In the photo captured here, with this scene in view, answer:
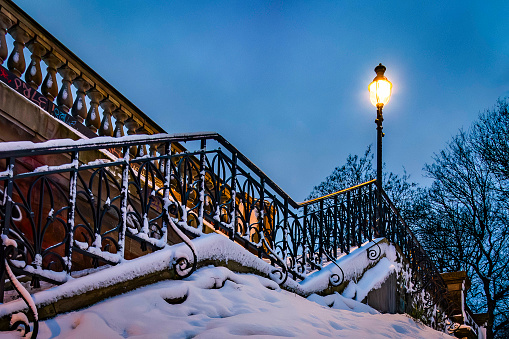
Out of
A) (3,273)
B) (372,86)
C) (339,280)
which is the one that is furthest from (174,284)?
(372,86)

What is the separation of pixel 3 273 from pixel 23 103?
292 cm

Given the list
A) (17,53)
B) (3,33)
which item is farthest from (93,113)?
(3,33)

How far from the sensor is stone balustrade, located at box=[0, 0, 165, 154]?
642cm

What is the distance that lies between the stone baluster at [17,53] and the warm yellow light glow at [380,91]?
7.03m

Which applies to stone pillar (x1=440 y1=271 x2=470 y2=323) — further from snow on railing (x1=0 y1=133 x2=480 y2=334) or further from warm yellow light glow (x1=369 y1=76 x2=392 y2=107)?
warm yellow light glow (x1=369 y1=76 x2=392 y2=107)

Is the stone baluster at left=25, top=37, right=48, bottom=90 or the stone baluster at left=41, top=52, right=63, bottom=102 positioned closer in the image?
the stone baluster at left=25, top=37, right=48, bottom=90

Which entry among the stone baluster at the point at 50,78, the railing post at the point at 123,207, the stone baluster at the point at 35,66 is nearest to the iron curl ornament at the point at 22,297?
the railing post at the point at 123,207

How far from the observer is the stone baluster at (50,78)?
22.3ft

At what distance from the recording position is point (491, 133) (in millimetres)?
19547

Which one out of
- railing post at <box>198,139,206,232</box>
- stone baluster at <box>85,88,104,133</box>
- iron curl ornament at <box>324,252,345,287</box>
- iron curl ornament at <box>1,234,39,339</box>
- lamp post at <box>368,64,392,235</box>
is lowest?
iron curl ornament at <box>1,234,39,339</box>

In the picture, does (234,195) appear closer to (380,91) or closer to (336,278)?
(336,278)

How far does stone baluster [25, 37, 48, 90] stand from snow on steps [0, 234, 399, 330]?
310cm

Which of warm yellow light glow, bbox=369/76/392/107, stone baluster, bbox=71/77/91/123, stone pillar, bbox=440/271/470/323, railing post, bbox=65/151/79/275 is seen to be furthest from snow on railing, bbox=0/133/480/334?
stone pillar, bbox=440/271/470/323

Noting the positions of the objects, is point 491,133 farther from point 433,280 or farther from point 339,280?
point 339,280
